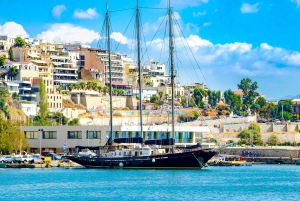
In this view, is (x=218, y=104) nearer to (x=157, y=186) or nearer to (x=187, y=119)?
(x=187, y=119)

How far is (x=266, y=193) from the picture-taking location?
68125 millimetres

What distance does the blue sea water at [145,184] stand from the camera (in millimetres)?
65062

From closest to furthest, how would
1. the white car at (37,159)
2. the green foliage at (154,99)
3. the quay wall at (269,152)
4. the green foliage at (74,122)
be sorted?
the white car at (37,159) < the quay wall at (269,152) < the green foliage at (74,122) < the green foliage at (154,99)

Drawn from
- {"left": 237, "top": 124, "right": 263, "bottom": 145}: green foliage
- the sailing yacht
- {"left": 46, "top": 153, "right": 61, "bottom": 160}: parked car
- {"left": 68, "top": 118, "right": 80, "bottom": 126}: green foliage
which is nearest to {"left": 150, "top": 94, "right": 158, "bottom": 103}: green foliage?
{"left": 68, "top": 118, "right": 80, "bottom": 126}: green foliage

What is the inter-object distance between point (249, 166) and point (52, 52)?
304 feet

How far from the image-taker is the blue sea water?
65.1 meters

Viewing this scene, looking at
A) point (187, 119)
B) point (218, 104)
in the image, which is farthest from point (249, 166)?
point (218, 104)

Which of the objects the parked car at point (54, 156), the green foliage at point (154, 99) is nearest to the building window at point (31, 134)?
the parked car at point (54, 156)

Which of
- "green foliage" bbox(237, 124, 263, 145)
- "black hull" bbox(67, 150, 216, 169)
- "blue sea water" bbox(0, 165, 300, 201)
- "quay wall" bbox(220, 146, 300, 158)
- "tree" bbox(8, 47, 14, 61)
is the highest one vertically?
"tree" bbox(8, 47, 14, 61)

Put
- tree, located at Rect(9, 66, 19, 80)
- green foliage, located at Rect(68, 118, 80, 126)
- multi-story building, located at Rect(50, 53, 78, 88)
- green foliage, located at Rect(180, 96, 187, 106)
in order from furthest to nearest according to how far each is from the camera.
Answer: green foliage, located at Rect(180, 96, 187, 106) → multi-story building, located at Rect(50, 53, 78, 88) → tree, located at Rect(9, 66, 19, 80) → green foliage, located at Rect(68, 118, 80, 126)

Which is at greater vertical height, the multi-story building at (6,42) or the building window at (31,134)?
the multi-story building at (6,42)

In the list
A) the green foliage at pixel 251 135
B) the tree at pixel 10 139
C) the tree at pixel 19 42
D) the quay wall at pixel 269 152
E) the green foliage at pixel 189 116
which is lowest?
the quay wall at pixel 269 152

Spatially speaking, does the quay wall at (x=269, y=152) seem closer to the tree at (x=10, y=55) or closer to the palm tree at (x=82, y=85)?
the palm tree at (x=82, y=85)

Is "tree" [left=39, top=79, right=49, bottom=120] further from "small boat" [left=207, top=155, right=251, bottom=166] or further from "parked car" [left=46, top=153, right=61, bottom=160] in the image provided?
"parked car" [left=46, top=153, right=61, bottom=160]
